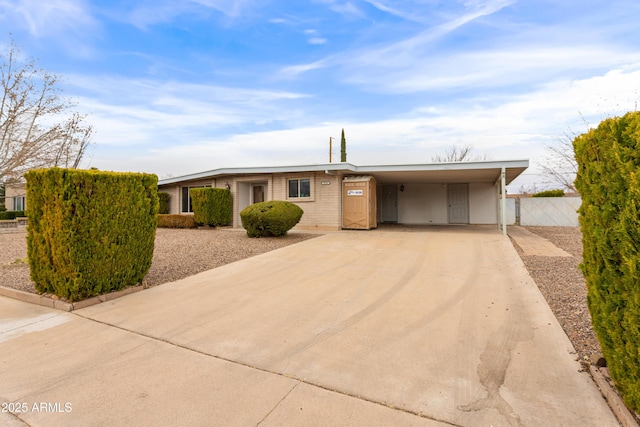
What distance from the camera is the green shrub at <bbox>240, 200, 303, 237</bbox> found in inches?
389

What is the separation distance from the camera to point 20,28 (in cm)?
Answer: 1043

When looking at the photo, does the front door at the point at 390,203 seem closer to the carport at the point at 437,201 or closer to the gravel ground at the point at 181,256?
the carport at the point at 437,201

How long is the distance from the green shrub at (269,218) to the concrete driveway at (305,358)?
505 cm

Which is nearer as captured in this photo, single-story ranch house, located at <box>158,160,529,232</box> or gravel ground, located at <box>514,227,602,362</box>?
gravel ground, located at <box>514,227,602,362</box>

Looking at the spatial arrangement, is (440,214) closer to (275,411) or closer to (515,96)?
(515,96)

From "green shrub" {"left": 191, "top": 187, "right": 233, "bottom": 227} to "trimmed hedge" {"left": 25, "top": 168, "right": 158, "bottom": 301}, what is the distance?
9490mm

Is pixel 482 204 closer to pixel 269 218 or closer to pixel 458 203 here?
pixel 458 203

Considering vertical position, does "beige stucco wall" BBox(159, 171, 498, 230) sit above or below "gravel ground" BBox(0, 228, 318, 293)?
above

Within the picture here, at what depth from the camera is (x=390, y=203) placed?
1822cm

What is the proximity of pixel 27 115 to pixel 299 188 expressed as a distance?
1027cm

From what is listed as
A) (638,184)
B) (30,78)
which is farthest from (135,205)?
(30,78)

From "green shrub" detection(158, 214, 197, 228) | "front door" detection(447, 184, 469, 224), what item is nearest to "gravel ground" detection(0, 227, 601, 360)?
"green shrub" detection(158, 214, 197, 228)

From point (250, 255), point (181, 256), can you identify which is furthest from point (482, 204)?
point (181, 256)

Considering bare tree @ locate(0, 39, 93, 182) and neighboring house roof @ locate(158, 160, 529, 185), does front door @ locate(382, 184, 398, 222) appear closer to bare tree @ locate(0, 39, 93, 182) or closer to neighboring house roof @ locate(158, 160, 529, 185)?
neighboring house roof @ locate(158, 160, 529, 185)
